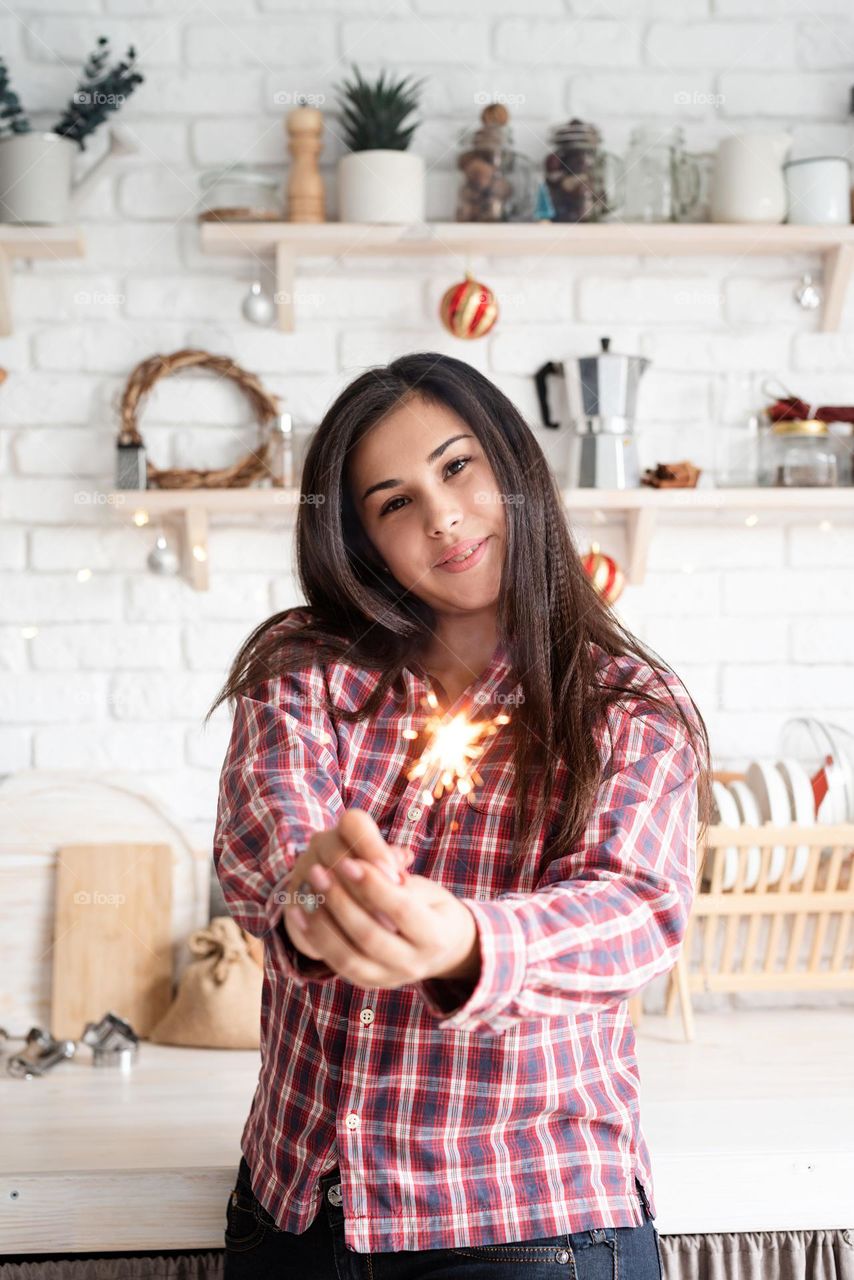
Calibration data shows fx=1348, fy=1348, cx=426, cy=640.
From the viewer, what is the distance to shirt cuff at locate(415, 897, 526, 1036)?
0.78 m

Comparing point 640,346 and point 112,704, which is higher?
point 640,346

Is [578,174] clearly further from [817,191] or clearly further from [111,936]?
[111,936]

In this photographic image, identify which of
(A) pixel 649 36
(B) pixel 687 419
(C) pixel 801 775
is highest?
(A) pixel 649 36

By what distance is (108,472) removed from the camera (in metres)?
1.86

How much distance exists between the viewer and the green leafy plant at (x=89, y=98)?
1774 millimetres

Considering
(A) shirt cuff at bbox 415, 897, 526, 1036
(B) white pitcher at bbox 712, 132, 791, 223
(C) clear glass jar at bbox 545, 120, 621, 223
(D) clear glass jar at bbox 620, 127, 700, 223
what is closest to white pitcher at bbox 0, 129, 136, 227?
(C) clear glass jar at bbox 545, 120, 621, 223

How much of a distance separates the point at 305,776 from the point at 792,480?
3.43 ft

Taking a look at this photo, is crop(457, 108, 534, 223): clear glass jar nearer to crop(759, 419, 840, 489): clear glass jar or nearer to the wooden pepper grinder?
the wooden pepper grinder

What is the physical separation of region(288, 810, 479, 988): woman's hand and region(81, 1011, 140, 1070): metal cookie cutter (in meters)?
0.93

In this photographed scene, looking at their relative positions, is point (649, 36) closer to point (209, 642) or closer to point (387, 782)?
point (209, 642)

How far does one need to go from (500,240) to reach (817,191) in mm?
430

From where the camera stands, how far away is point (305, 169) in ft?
5.88

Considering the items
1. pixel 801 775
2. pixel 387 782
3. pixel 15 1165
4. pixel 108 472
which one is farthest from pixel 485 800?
pixel 108 472

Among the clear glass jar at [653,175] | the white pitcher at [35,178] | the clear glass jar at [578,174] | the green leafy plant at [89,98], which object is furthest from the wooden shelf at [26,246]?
the clear glass jar at [653,175]
